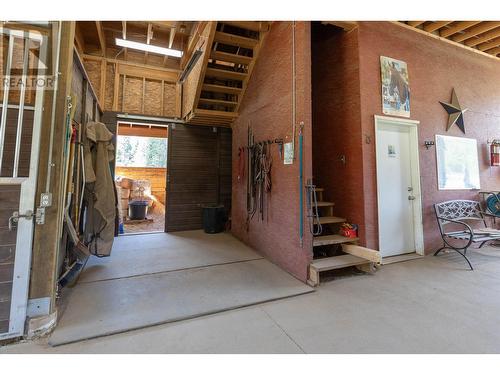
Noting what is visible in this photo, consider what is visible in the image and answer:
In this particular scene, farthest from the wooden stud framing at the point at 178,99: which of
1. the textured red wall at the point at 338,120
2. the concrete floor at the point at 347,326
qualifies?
the concrete floor at the point at 347,326

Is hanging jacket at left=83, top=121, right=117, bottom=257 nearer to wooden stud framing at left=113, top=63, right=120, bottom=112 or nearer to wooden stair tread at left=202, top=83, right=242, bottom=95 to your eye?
wooden stair tread at left=202, top=83, right=242, bottom=95

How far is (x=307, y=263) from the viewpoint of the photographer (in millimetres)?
2811

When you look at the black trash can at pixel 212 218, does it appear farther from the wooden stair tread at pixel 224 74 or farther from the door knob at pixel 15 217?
the door knob at pixel 15 217

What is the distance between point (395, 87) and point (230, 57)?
9.51 ft

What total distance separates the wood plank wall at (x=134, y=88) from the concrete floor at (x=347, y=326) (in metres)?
5.30

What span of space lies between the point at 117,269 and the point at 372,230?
3.79 metres

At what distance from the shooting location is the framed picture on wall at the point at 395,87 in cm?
364

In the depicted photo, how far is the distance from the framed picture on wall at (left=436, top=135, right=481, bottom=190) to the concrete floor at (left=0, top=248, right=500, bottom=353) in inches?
82.5

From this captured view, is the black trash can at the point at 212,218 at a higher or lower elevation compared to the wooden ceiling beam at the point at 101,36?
lower

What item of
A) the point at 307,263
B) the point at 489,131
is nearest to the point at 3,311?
the point at 307,263

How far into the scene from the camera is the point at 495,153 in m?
4.81

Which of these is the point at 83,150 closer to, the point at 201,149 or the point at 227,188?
the point at 201,149

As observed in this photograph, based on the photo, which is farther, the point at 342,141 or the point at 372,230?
the point at 342,141

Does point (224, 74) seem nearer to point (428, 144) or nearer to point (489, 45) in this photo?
point (428, 144)
